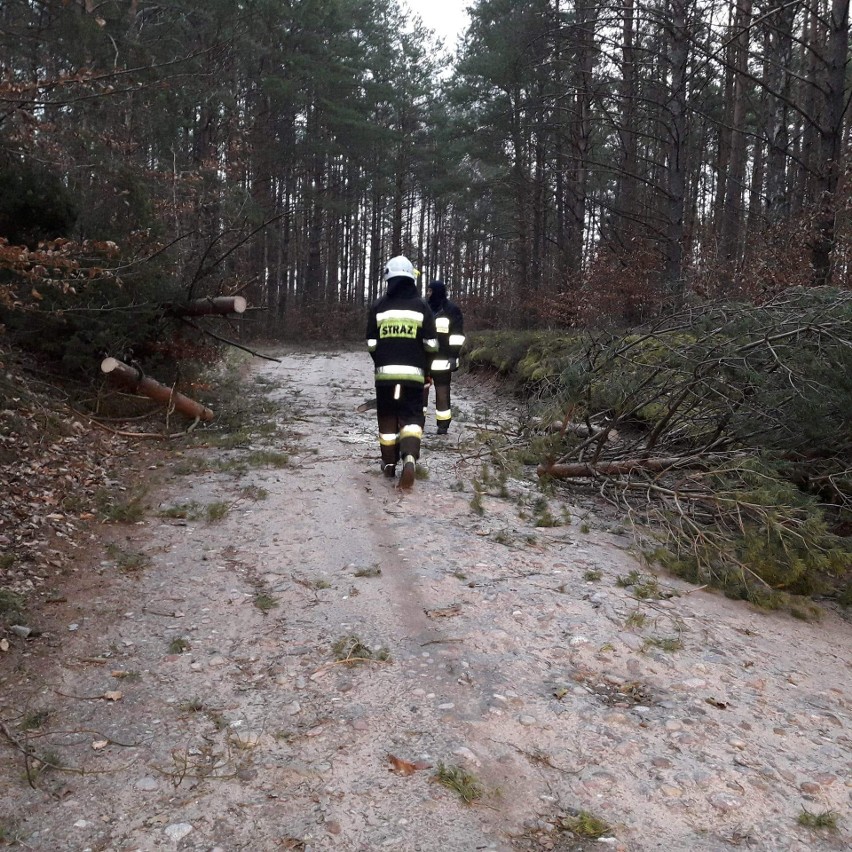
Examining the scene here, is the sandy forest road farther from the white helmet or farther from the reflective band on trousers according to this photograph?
the white helmet

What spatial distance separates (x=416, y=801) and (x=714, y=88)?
26.4m

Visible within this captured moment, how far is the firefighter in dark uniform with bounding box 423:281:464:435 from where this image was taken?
9789 millimetres

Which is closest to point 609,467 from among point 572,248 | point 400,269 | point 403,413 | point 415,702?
point 403,413

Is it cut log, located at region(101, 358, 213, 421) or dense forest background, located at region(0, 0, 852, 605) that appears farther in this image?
cut log, located at region(101, 358, 213, 421)

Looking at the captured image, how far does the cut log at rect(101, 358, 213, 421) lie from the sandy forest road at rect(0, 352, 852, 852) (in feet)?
11.4

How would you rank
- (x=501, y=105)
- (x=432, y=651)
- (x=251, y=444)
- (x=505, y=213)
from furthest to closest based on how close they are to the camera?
(x=505, y=213) < (x=501, y=105) < (x=251, y=444) < (x=432, y=651)

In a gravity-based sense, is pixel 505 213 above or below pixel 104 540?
A: above

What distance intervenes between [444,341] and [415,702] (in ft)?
22.6

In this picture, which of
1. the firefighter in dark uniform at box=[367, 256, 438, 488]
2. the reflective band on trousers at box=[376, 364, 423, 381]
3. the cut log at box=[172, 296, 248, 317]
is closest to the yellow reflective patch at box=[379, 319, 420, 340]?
the firefighter in dark uniform at box=[367, 256, 438, 488]

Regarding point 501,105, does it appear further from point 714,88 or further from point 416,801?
point 416,801

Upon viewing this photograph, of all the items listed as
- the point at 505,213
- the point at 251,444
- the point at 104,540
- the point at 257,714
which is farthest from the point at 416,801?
the point at 505,213

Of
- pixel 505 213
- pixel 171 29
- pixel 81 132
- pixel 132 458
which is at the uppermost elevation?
pixel 171 29

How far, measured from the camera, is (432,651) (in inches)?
160

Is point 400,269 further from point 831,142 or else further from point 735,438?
point 831,142
